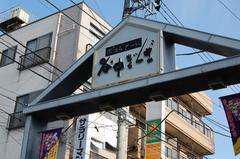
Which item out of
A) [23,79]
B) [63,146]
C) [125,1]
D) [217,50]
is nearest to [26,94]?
[23,79]

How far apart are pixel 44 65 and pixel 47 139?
562 inches

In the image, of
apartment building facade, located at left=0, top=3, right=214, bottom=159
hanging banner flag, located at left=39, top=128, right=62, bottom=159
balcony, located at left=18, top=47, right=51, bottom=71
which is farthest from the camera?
balcony, located at left=18, top=47, right=51, bottom=71

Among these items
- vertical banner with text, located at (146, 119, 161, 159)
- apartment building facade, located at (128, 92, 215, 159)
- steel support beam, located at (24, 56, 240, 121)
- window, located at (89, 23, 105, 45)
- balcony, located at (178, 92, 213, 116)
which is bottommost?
→ steel support beam, located at (24, 56, 240, 121)

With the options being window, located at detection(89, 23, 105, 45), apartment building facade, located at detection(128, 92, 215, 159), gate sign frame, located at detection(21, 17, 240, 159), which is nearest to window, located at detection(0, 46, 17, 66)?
window, located at detection(89, 23, 105, 45)

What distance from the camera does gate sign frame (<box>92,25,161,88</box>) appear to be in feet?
37.6

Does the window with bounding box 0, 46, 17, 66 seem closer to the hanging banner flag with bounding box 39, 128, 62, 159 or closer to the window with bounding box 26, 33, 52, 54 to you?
the window with bounding box 26, 33, 52, 54

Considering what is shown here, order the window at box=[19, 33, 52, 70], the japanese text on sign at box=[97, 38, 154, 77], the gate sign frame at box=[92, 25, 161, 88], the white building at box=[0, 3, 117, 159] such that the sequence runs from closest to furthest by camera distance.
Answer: the gate sign frame at box=[92, 25, 161, 88], the japanese text on sign at box=[97, 38, 154, 77], the white building at box=[0, 3, 117, 159], the window at box=[19, 33, 52, 70]

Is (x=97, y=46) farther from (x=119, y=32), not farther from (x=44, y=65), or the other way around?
(x=44, y=65)

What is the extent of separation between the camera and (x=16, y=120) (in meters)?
25.7

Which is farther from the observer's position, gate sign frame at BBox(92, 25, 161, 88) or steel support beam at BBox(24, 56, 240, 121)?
gate sign frame at BBox(92, 25, 161, 88)

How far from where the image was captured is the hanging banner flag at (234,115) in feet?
35.0

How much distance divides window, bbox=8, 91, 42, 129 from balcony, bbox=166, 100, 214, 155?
1143cm

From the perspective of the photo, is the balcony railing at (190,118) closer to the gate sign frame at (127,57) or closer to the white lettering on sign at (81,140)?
the white lettering on sign at (81,140)

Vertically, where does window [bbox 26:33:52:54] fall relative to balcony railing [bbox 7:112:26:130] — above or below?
above
